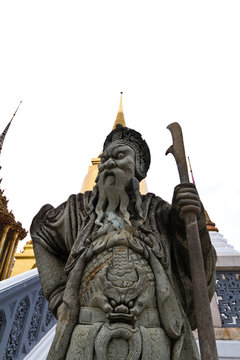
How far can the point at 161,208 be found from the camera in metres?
1.78

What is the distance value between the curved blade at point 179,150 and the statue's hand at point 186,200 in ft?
0.33

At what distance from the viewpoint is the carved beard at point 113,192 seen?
1.65 metres

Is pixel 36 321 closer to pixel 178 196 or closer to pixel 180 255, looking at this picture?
pixel 180 255

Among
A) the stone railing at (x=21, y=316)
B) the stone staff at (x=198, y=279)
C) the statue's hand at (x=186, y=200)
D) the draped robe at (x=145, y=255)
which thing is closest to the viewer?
the stone staff at (x=198, y=279)

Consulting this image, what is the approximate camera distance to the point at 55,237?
1.73 metres

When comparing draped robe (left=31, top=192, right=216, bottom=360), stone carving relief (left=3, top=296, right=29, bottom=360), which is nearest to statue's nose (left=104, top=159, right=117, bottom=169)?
draped robe (left=31, top=192, right=216, bottom=360)

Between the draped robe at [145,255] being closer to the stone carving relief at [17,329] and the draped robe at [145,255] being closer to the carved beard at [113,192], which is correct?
the carved beard at [113,192]

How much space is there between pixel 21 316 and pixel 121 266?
87.0 inches

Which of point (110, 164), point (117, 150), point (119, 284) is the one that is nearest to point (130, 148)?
point (117, 150)

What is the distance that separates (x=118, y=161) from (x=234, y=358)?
316 centimetres

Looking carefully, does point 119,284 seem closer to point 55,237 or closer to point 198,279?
point 198,279

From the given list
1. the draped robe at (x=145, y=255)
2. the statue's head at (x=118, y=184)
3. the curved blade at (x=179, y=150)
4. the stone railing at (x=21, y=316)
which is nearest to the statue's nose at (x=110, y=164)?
the statue's head at (x=118, y=184)

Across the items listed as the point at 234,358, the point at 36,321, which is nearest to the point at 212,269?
the point at 234,358

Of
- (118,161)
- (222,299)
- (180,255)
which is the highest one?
(118,161)
